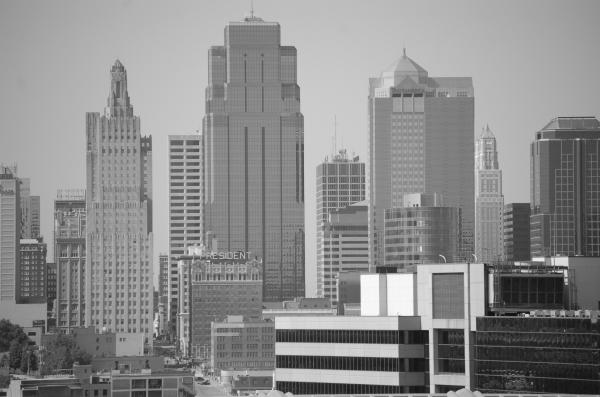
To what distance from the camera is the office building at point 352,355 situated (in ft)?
411

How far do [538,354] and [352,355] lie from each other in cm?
1482

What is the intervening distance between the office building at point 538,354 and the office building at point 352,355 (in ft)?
16.7

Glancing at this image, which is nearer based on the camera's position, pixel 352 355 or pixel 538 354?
pixel 538 354

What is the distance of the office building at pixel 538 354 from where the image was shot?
11556cm

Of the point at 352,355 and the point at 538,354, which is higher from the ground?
the point at 538,354

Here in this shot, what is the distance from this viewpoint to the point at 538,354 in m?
118

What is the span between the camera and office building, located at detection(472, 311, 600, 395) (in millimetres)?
115562

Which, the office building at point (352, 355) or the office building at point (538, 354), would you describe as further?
the office building at point (352, 355)

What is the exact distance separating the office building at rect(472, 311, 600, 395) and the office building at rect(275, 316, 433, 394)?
5.10 m

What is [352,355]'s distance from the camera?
417 feet

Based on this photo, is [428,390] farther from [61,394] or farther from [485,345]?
[61,394]

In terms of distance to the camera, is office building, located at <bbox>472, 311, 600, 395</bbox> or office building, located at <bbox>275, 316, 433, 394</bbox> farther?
office building, located at <bbox>275, 316, 433, 394</bbox>

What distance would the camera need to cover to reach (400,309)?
130875mm

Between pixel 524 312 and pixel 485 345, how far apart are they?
4545 millimetres
